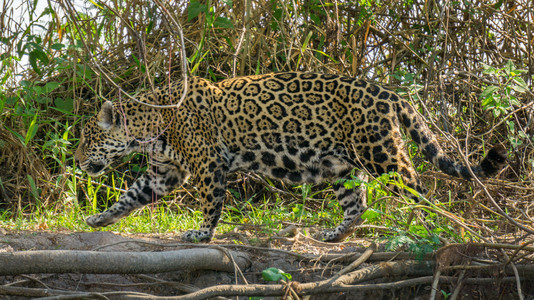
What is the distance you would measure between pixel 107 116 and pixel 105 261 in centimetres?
261

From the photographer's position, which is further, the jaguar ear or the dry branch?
the jaguar ear

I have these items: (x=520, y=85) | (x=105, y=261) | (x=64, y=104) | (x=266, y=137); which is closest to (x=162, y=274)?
(x=105, y=261)

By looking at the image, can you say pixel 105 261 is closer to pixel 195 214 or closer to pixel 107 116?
pixel 107 116

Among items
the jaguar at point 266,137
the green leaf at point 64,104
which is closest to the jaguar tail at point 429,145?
the jaguar at point 266,137

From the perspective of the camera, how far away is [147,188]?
20.7ft

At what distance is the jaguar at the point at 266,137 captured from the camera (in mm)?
5531

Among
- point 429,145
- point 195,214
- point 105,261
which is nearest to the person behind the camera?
point 105,261

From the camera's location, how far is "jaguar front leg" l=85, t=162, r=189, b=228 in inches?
240

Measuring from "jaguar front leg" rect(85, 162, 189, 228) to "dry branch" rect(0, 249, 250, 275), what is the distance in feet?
6.44

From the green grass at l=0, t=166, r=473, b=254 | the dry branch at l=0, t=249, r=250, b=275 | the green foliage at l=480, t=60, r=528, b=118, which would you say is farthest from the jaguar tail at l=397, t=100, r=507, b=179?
the dry branch at l=0, t=249, r=250, b=275

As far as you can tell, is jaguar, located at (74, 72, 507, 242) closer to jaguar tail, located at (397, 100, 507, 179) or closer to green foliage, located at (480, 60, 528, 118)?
jaguar tail, located at (397, 100, 507, 179)

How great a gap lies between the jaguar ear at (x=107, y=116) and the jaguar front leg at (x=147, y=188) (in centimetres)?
59

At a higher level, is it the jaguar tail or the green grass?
the jaguar tail

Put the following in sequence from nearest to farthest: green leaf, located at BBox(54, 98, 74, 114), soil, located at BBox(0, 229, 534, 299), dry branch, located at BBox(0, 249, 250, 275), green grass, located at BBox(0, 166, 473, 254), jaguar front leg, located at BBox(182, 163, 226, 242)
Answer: dry branch, located at BBox(0, 249, 250, 275), soil, located at BBox(0, 229, 534, 299), jaguar front leg, located at BBox(182, 163, 226, 242), green grass, located at BBox(0, 166, 473, 254), green leaf, located at BBox(54, 98, 74, 114)
